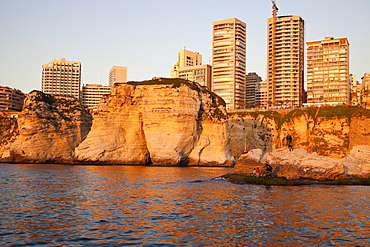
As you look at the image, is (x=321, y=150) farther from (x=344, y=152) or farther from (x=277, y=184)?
(x=277, y=184)

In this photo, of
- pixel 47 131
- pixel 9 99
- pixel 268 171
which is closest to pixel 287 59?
pixel 47 131

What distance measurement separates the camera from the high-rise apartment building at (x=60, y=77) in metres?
195

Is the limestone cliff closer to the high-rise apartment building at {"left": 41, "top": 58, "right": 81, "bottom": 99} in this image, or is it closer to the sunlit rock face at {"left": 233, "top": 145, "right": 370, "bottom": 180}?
the sunlit rock face at {"left": 233, "top": 145, "right": 370, "bottom": 180}

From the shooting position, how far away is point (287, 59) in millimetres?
147375

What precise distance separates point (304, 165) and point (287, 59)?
116503 millimetres

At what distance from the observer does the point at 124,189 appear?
31.4 meters

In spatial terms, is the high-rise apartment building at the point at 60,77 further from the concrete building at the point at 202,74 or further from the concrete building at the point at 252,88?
the concrete building at the point at 252,88

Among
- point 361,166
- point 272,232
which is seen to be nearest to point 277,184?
point 361,166

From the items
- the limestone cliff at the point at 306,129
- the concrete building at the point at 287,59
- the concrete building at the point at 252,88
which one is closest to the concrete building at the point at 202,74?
the concrete building at the point at 252,88

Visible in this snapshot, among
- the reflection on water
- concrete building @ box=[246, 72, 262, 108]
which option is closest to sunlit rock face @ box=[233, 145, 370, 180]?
the reflection on water

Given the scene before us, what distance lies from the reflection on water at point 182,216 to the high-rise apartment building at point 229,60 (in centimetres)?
11912

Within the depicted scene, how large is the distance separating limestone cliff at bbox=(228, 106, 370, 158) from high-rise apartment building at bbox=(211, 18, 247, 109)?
46003mm

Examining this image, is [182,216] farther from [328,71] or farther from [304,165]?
[328,71]

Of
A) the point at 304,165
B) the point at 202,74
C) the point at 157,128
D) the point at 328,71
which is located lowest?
the point at 304,165
